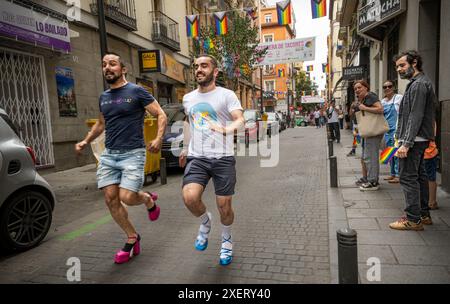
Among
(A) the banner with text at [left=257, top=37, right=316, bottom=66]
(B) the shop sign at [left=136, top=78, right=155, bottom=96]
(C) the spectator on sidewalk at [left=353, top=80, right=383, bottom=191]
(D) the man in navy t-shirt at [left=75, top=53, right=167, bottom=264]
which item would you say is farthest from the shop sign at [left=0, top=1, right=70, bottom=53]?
(A) the banner with text at [left=257, top=37, right=316, bottom=66]

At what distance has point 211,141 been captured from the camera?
10.7ft

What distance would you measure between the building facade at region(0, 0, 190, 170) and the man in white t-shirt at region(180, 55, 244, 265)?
6.70 metres

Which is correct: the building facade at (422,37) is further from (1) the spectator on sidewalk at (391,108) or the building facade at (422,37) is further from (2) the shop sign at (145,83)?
(2) the shop sign at (145,83)

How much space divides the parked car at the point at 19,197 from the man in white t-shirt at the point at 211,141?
6.27 feet

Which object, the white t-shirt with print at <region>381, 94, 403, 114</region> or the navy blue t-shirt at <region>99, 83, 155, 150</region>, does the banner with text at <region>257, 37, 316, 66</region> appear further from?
the navy blue t-shirt at <region>99, 83, 155, 150</region>

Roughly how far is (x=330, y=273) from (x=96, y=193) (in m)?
5.35

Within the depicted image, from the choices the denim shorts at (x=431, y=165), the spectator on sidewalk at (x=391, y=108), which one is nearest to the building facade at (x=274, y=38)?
the spectator on sidewalk at (x=391, y=108)

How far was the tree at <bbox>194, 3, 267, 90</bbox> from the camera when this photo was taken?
18.2m

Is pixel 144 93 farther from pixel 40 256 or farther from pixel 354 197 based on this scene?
pixel 354 197

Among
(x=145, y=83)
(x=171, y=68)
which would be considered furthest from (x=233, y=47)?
(x=145, y=83)

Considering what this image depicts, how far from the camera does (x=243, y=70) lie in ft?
63.9
